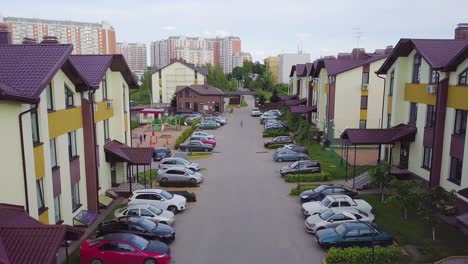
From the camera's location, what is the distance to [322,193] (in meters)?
22.1

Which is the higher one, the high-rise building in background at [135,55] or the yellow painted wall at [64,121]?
the high-rise building in background at [135,55]

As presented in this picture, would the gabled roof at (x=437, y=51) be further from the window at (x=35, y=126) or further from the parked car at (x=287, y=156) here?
the window at (x=35, y=126)

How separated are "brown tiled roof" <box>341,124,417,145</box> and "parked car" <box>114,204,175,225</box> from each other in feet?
40.4

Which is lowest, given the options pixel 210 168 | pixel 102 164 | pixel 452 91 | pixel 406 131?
pixel 210 168

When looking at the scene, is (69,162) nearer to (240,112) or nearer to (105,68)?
(105,68)

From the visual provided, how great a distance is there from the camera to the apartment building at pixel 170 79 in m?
79.5

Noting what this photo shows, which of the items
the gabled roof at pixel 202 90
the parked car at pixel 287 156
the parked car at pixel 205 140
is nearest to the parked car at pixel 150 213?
the parked car at pixel 287 156

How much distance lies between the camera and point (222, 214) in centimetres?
2077

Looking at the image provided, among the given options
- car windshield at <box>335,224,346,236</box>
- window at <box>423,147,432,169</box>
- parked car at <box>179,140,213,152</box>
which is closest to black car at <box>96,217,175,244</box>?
car windshield at <box>335,224,346,236</box>

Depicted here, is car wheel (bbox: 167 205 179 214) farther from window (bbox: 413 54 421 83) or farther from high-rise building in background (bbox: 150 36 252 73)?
high-rise building in background (bbox: 150 36 252 73)

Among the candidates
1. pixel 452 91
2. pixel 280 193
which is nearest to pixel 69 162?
pixel 280 193

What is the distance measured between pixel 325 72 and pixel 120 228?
31.4 m

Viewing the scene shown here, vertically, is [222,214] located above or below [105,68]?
below

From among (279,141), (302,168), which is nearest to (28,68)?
(302,168)
